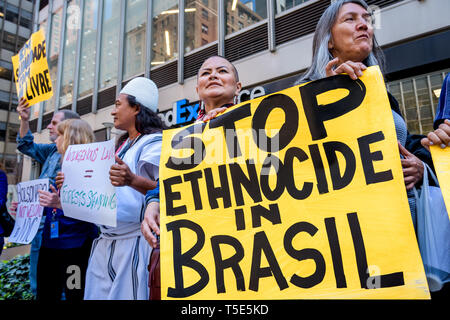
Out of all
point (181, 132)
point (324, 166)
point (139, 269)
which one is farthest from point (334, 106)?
point (139, 269)

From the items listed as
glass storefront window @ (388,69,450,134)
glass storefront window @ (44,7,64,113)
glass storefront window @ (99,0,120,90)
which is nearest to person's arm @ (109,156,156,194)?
glass storefront window @ (388,69,450,134)

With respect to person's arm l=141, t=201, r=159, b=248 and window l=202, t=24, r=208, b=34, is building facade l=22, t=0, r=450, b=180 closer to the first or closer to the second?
window l=202, t=24, r=208, b=34

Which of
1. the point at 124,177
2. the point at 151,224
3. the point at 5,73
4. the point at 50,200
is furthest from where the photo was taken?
the point at 5,73

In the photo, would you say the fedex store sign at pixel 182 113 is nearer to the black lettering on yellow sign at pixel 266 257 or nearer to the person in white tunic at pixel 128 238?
the person in white tunic at pixel 128 238

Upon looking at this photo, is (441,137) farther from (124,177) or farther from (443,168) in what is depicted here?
(124,177)

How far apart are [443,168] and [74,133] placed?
8.54 feet

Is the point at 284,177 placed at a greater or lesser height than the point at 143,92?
lesser

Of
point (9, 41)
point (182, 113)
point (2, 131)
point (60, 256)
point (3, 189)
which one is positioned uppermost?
point (9, 41)

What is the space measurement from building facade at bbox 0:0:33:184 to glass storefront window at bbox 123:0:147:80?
95.8 feet

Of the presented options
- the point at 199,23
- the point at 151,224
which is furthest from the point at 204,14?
the point at 151,224

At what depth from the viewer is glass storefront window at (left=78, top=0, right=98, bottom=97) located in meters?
13.3

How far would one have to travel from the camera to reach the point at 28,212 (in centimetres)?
293

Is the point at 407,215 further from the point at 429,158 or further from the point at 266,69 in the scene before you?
the point at 266,69

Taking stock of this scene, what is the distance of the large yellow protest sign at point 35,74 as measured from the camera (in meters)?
3.55
